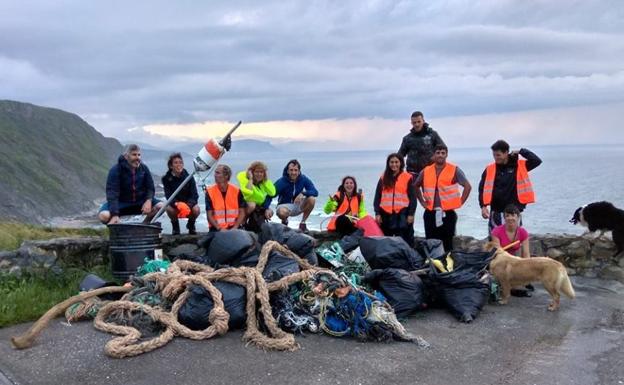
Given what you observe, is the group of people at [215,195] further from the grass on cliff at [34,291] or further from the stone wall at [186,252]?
the grass on cliff at [34,291]

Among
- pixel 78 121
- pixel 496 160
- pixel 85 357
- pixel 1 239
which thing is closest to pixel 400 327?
pixel 85 357

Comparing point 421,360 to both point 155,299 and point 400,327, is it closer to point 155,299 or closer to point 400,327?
point 400,327

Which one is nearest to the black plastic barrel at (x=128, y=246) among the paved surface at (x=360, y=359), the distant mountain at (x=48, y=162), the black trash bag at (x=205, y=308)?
the paved surface at (x=360, y=359)

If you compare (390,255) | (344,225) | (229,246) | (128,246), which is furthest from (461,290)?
(128,246)

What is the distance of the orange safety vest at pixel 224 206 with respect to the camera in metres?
7.68

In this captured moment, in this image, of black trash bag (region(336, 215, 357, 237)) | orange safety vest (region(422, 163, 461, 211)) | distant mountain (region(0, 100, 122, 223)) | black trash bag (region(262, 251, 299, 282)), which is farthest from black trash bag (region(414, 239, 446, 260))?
distant mountain (region(0, 100, 122, 223))

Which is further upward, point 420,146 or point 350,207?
point 420,146

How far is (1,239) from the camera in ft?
27.5

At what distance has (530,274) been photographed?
5941 mm

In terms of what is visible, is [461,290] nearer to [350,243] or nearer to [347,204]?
[350,243]

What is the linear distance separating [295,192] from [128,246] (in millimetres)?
2929

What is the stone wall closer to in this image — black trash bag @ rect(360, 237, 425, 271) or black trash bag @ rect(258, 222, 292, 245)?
black trash bag @ rect(258, 222, 292, 245)

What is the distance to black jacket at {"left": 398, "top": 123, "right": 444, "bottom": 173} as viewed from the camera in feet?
26.9

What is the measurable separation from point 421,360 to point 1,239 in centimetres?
661
